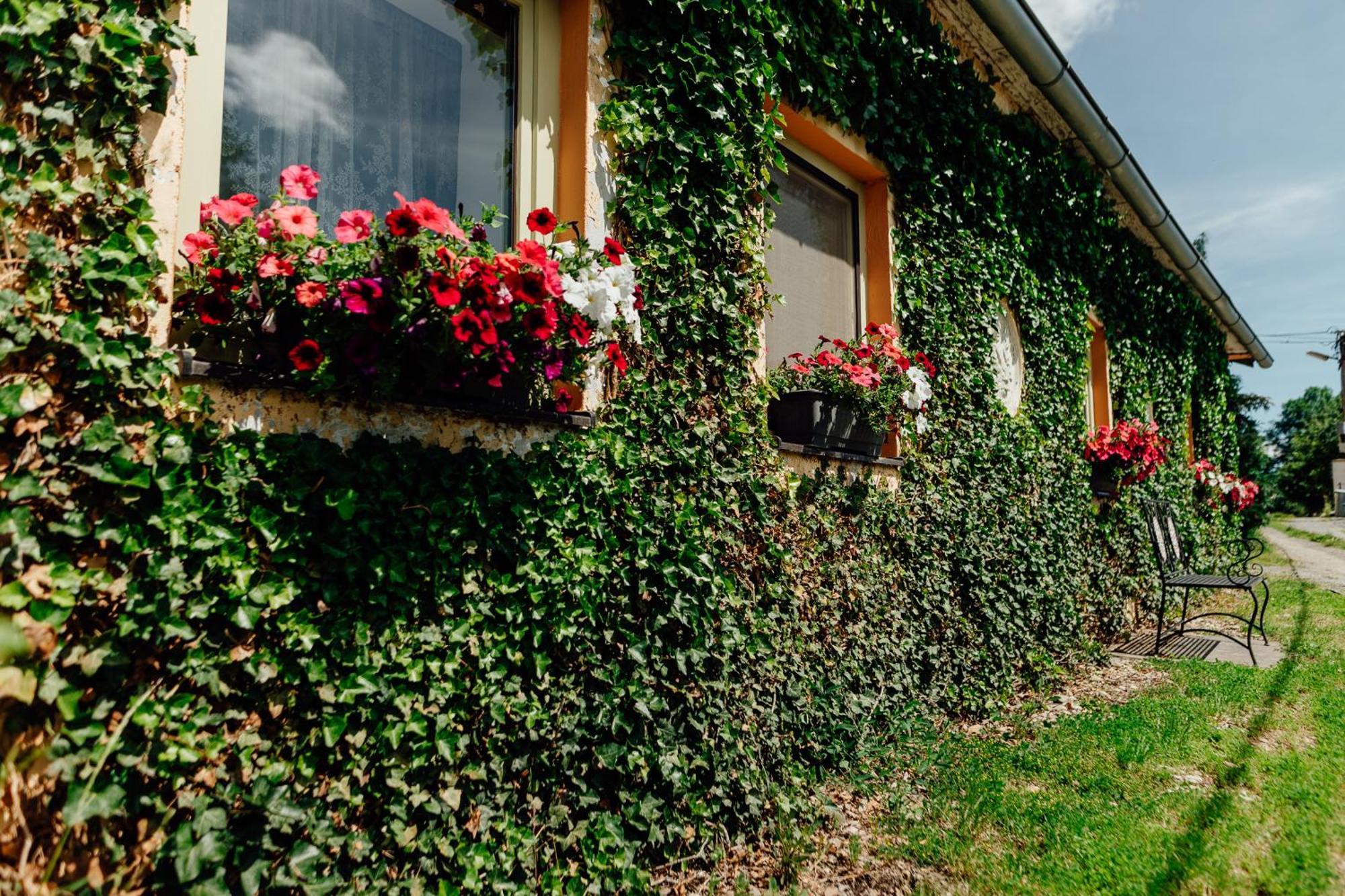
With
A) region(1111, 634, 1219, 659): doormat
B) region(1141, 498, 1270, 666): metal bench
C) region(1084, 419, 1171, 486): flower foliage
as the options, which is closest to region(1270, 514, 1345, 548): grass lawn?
region(1141, 498, 1270, 666): metal bench

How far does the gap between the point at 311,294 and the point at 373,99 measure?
1.01 meters

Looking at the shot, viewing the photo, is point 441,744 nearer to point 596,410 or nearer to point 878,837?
point 596,410

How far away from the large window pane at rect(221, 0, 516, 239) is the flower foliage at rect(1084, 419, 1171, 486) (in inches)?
227

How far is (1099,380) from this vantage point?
8008mm

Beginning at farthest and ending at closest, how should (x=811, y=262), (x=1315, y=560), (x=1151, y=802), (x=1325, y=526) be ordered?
(x=1325, y=526) → (x=1315, y=560) → (x=811, y=262) → (x=1151, y=802)

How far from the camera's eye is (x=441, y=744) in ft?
7.02

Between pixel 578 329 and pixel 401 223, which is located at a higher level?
pixel 401 223

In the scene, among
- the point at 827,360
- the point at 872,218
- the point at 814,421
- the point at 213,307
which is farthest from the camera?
the point at 872,218

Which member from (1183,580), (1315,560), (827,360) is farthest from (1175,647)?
(1315,560)

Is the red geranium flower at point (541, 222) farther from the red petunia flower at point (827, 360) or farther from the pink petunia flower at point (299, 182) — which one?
the red petunia flower at point (827, 360)

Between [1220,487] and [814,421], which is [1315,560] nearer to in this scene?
[1220,487]

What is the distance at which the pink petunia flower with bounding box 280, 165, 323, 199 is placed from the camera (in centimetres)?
212

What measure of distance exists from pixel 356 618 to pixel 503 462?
63cm

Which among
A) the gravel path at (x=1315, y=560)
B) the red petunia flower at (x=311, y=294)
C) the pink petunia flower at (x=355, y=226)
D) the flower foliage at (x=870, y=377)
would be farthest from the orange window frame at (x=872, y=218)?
the gravel path at (x=1315, y=560)
